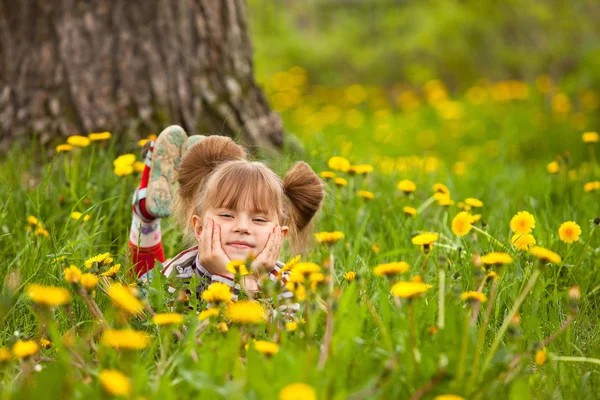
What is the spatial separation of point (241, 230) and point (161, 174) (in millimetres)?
464

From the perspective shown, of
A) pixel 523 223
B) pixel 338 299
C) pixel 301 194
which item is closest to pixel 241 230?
pixel 301 194

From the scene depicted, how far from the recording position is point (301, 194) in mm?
2242

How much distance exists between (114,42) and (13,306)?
1556mm

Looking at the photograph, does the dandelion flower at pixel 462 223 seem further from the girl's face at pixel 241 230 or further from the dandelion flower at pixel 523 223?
the girl's face at pixel 241 230

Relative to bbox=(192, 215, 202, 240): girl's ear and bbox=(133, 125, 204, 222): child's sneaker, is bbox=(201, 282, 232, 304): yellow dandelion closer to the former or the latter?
bbox=(192, 215, 202, 240): girl's ear

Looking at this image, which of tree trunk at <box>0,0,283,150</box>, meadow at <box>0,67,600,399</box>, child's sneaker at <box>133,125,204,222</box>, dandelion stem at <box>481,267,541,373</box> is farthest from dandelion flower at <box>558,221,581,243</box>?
tree trunk at <box>0,0,283,150</box>

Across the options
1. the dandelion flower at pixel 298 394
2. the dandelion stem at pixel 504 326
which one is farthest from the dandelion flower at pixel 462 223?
the dandelion flower at pixel 298 394

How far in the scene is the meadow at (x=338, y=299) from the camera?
1.28m

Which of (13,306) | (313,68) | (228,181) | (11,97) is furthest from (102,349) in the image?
(313,68)

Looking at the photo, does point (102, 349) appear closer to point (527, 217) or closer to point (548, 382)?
point (548, 382)

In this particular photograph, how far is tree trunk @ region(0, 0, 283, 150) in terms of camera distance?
307cm

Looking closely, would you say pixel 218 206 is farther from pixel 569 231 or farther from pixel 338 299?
pixel 569 231

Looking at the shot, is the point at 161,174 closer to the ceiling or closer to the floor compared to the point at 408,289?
closer to the floor

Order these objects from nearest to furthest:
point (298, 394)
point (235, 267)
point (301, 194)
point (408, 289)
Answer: point (298, 394) < point (408, 289) < point (235, 267) < point (301, 194)
